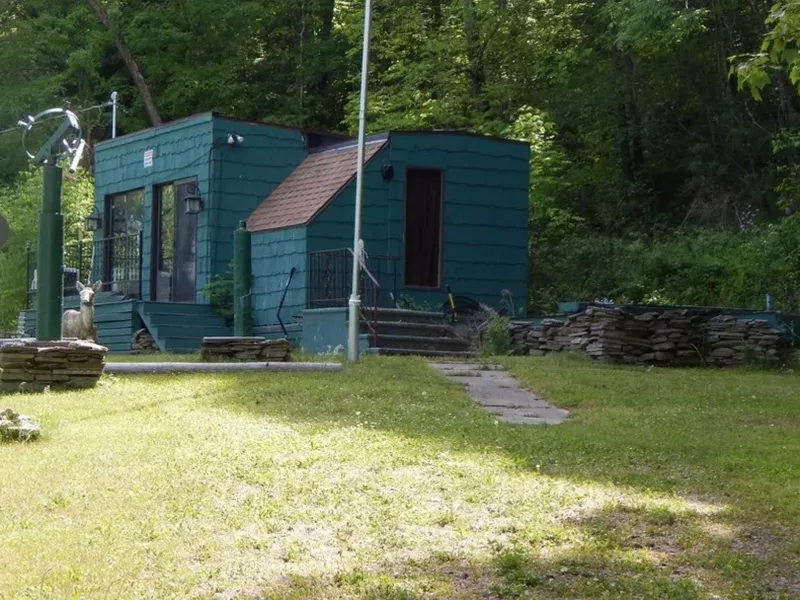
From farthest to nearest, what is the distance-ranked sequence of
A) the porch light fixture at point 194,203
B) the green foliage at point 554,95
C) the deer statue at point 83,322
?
the green foliage at point 554,95 < the porch light fixture at point 194,203 < the deer statue at point 83,322

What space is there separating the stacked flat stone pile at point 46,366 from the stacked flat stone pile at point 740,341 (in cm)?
865

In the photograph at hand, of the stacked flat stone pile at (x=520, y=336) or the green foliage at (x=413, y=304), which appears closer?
the stacked flat stone pile at (x=520, y=336)

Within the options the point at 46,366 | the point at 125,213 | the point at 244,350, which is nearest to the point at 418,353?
the point at 244,350

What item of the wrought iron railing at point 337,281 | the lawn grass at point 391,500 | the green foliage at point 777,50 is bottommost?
the lawn grass at point 391,500

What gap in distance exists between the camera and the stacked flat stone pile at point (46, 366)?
43.4 feet

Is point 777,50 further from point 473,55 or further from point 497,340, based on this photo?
point 473,55

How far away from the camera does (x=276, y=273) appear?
68.0ft

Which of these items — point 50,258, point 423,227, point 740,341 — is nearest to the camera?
point 50,258

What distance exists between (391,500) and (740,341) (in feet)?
36.0

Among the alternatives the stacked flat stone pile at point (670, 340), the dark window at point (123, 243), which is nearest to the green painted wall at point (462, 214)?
the stacked flat stone pile at point (670, 340)

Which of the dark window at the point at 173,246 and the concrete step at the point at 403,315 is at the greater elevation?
the dark window at the point at 173,246

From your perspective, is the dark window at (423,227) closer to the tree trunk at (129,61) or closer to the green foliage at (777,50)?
the green foliage at (777,50)

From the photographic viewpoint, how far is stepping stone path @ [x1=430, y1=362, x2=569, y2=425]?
11.8 meters

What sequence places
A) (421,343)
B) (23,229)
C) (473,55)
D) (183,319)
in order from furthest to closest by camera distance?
1. (473,55)
2. (23,229)
3. (183,319)
4. (421,343)
